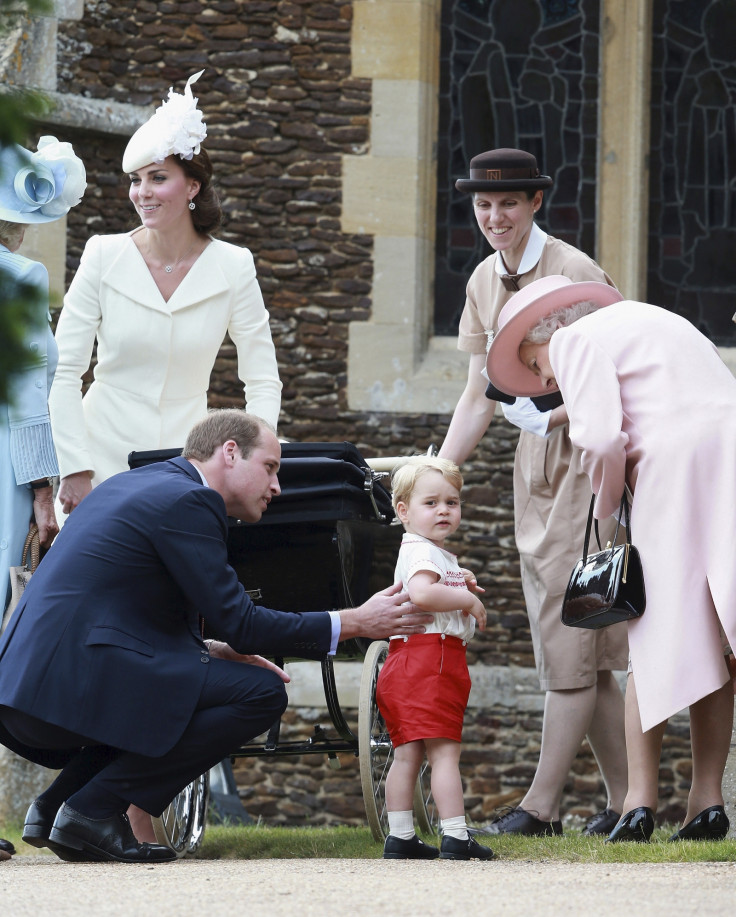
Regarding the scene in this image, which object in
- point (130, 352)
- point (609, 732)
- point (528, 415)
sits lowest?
point (609, 732)

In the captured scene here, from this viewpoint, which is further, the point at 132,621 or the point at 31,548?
the point at 31,548

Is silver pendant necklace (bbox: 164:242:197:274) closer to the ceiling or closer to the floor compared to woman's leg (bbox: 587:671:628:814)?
closer to the ceiling

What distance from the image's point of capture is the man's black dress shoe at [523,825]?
4875 mm

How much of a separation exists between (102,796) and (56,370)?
1.48 metres

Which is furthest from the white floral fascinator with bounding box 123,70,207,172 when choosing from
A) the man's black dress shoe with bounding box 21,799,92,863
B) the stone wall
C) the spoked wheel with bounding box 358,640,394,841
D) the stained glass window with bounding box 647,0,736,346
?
the stained glass window with bounding box 647,0,736,346

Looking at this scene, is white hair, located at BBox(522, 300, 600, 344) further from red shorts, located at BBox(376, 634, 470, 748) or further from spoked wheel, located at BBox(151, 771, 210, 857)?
spoked wheel, located at BBox(151, 771, 210, 857)

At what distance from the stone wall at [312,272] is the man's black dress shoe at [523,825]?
3323 millimetres

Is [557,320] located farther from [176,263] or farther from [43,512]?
[43,512]

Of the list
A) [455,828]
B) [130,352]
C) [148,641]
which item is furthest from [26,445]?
[455,828]

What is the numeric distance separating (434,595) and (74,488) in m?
1.32

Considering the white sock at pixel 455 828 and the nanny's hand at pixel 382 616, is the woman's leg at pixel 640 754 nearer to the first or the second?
the white sock at pixel 455 828

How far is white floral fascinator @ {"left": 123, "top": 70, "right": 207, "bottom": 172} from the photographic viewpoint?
4922mm

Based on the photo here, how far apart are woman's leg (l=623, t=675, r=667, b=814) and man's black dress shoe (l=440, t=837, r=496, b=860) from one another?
42cm

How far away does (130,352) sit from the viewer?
496 centimetres
